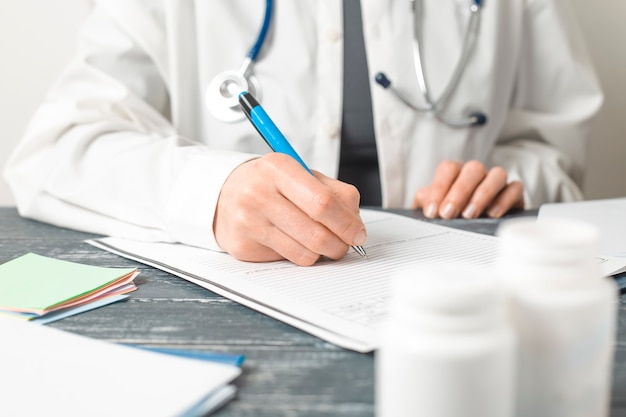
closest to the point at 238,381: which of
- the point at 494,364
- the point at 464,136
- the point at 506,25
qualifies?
the point at 494,364

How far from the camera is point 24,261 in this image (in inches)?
28.9

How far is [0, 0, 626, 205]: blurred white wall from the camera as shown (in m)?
1.44

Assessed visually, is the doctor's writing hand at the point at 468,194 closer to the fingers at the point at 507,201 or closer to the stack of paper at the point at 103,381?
the fingers at the point at 507,201

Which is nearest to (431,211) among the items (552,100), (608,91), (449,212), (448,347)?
(449,212)

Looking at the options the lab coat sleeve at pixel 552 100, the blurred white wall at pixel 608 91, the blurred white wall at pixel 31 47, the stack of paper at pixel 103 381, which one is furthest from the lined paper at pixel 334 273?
the blurred white wall at pixel 608 91

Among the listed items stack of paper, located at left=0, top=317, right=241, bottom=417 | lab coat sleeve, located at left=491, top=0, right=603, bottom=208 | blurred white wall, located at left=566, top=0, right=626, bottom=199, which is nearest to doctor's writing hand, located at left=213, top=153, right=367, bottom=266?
stack of paper, located at left=0, top=317, right=241, bottom=417

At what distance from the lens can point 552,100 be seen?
1.37 m

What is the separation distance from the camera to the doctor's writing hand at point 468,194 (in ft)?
3.14

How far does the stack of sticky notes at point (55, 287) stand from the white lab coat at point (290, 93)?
23 centimetres

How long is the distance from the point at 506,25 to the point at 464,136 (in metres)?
0.24

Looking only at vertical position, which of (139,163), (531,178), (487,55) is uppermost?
(487,55)

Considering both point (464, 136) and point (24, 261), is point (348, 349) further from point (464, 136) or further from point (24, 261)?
point (464, 136)

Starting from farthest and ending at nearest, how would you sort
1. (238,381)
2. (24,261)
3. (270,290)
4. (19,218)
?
(19,218)
(24,261)
(270,290)
(238,381)

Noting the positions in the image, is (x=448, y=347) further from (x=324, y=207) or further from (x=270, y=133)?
(x=270, y=133)
